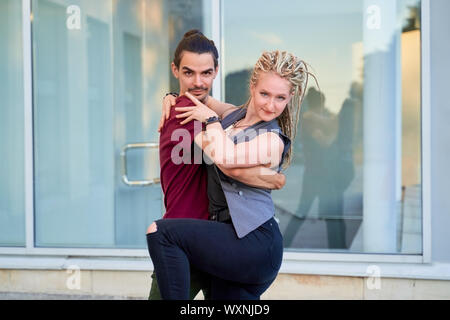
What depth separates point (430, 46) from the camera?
3848 millimetres

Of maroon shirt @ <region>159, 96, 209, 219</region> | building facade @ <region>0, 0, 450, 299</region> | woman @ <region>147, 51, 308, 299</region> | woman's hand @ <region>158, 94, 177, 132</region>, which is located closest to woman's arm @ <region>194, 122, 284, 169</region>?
woman @ <region>147, 51, 308, 299</region>

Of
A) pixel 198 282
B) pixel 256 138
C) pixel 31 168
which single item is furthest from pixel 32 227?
pixel 256 138

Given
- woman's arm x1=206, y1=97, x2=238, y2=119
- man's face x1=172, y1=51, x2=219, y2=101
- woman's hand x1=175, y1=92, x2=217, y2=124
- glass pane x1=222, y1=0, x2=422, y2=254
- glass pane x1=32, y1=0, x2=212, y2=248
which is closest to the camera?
woman's hand x1=175, y1=92, x2=217, y2=124

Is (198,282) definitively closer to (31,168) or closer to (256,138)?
(256,138)

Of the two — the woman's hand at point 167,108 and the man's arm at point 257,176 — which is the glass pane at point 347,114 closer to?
the woman's hand at point 167,108

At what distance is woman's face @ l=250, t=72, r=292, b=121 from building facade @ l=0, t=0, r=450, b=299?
7.70ft

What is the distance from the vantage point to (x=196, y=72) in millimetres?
1959

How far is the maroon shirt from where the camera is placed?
1875 mm

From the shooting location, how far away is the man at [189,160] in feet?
6.12

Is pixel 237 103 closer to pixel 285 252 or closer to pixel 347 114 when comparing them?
pixel 347 114

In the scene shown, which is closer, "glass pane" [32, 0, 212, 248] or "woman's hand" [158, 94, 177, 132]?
"woman's hand" [158, 94, 177, 132]

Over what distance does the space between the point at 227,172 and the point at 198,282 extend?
42 cm

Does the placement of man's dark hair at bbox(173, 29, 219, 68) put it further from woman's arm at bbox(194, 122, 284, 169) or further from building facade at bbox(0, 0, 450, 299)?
building facade at bbox(0, 0, 450, 299)

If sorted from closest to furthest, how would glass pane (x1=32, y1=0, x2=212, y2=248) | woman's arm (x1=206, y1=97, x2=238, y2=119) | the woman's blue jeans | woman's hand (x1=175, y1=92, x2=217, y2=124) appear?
the woman's blue jeans
woman's hand (x1=175, y1=92, x2=217, y2=124)
woman's arm (x1=206, y1=97, x2=238, y2=119)
glass pane (x1=32, y1=0, x2=212, y2=248)
